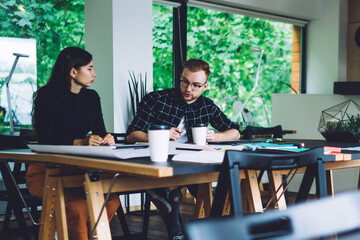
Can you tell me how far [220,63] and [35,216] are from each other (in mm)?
3106

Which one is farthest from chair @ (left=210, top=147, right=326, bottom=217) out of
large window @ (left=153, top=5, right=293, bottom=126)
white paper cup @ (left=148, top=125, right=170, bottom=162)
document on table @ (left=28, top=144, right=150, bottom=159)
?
large window @ (left=153, top=5, right=293, bottom=126)

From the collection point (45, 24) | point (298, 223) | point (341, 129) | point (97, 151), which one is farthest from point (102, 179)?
point (45, 24)

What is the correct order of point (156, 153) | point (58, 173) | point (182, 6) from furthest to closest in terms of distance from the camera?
point (182, 6) → point (58, 173) → point (156, 153)

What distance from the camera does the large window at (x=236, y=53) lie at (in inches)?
200

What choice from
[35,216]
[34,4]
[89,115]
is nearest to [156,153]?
[89,115]

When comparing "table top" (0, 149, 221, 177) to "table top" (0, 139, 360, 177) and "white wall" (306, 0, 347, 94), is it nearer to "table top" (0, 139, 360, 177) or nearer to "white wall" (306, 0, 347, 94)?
"table top" (0, 139, 360, 177)

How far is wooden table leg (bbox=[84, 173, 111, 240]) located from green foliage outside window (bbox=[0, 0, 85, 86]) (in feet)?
8.56

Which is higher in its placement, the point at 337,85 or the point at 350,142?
the point at 337,85

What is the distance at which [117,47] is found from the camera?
4020 millimetres

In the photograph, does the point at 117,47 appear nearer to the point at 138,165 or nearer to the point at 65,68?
the point at 65,68

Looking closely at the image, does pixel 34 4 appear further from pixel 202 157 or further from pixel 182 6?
pixel 202 157

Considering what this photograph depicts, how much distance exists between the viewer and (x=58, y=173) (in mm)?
1892

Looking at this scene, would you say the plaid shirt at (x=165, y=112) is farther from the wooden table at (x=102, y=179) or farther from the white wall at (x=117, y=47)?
the white wall at (x=117, y=47)

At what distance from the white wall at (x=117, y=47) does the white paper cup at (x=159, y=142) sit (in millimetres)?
2464
